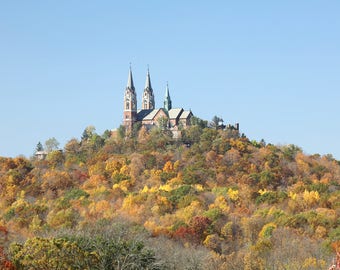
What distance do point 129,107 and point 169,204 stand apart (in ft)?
129

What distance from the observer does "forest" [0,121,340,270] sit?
36875 millimetres

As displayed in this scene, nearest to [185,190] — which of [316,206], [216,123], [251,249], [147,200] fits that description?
[147,200]

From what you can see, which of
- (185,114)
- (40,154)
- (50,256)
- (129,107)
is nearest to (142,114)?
A: (129,107)

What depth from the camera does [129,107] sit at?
106 m

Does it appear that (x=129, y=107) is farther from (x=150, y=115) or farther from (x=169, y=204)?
(x=169, y=204)

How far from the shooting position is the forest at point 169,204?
3688 cm

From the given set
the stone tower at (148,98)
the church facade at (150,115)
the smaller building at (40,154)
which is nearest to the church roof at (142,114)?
the church facade at (150,115)

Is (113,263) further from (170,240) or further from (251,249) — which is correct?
(170,240)

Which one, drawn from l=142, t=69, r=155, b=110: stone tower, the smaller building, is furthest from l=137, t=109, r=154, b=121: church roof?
the smaller building

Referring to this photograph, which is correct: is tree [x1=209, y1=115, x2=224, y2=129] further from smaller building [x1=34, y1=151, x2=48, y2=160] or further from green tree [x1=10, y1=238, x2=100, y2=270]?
green tree [x1=10, y1=238, x2=100, y2=270]

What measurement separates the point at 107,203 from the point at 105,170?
13.7 metres

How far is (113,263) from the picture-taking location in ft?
112

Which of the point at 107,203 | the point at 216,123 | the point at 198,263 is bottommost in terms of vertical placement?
the point at 198,263

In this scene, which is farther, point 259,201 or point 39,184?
point 39,184
